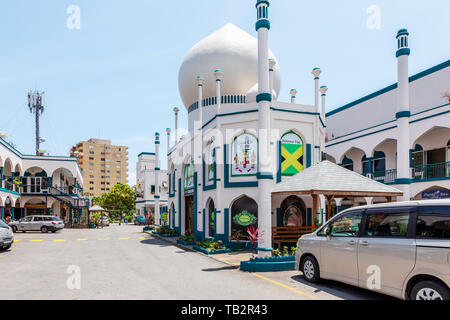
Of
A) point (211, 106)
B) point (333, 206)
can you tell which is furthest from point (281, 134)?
point (333, 206)

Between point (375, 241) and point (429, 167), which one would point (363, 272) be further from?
point (429, 167)

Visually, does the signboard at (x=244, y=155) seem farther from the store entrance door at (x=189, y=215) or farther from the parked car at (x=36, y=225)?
the parked car at (x=36, y=225)

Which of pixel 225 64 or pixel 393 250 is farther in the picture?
pixel 225 64

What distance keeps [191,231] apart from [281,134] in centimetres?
1027

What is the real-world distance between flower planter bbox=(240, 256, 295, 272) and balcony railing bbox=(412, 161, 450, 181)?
14.8 metres

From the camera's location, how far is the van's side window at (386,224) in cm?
725

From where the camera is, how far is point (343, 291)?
8648 millimetres

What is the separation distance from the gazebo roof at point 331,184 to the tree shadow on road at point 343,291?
4341 mm

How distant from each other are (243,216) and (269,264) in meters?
6.76

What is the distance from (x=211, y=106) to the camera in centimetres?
2367

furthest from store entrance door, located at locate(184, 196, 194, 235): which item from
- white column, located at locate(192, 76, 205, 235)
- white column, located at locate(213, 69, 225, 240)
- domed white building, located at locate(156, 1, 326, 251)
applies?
white column, located at locate(213, 69, 225, 240)

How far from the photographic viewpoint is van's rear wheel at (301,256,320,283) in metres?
9.30

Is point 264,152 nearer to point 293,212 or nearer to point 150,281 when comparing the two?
point 150,281

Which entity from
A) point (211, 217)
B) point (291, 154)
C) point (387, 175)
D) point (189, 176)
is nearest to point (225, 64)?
point (189, 176)
